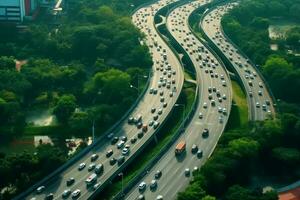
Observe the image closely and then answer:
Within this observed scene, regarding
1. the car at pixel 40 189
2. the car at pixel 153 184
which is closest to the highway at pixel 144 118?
the car at pixel 40 189

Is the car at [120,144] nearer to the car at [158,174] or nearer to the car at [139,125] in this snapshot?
the car at [139,125]

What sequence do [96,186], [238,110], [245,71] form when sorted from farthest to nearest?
[245,71] < [238,110] < [96,186]

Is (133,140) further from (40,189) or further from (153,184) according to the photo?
(40,189)

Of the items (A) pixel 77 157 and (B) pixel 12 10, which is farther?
(B) pixel 12 10

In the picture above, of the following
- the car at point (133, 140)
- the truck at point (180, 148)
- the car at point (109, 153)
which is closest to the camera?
the car at point (109, 153)

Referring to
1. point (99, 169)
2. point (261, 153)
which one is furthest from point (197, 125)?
point (99, 169)
